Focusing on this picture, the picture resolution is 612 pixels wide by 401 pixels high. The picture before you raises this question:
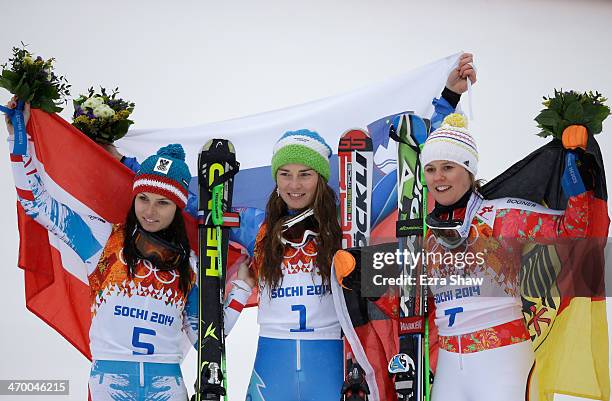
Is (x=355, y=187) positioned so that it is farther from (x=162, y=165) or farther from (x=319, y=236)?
(x=162, y=165)

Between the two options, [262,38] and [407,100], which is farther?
[262,38]

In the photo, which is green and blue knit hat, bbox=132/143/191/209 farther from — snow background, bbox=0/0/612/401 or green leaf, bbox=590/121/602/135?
snow background, bbox=0/0/612/401

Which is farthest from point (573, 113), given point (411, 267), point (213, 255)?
point (213, 255)

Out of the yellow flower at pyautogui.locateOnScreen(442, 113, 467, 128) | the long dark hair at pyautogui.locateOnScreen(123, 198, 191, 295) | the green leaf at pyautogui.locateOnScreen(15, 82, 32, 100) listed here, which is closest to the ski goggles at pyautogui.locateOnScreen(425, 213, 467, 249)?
the yellow flower at pyautogui.locateOnScreen(442, 113, 467, 128)

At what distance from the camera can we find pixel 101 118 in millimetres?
3016

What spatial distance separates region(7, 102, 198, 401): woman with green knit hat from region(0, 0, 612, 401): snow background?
1727mm

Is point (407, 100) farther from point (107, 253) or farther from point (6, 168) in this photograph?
point (6, 168)

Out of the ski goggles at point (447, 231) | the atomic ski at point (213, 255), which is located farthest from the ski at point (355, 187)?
the atomic ski at point (213, 255)

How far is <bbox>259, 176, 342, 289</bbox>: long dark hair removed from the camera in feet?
8.30

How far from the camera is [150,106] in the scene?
4.53m

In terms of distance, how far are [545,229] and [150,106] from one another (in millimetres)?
2711

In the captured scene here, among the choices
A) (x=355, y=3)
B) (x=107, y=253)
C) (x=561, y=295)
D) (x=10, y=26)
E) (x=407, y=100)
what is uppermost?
(x=355, y=3)

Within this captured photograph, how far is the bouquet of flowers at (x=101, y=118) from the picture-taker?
301 cm

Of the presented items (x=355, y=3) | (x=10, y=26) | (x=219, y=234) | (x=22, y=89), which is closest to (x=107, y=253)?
(x=219, y=234)
